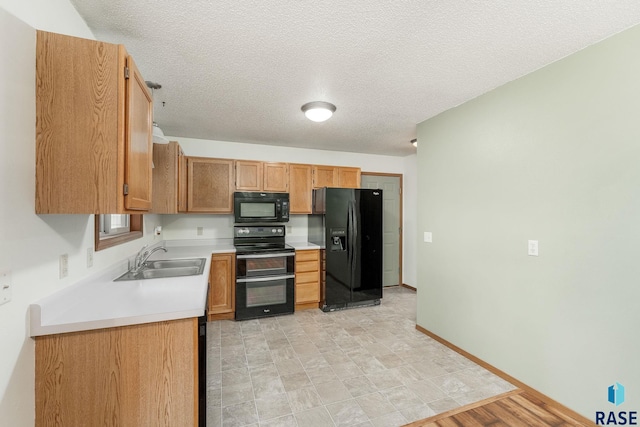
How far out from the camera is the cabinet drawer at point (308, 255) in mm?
3874

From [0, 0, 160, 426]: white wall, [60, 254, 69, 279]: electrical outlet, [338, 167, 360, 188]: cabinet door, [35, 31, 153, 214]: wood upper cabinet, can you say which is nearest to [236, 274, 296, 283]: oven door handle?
[338, 167, 360, 188]: cabinet door

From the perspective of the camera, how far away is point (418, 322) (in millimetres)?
3266

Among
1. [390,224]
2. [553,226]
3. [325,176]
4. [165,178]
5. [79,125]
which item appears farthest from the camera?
[390,224]

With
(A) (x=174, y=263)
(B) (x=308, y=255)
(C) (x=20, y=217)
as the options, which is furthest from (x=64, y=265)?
(B) (x=308, y=255)

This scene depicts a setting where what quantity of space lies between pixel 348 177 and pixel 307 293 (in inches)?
76.0

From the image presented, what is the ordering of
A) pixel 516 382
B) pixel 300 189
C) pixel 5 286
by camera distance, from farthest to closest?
pixel 300 189 → pixel 516 382 → pixel 5 286

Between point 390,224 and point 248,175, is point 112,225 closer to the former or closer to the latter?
point 248,175

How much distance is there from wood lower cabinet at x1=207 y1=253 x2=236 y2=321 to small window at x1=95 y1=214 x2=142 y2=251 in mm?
949

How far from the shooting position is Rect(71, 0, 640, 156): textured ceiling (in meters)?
1.47

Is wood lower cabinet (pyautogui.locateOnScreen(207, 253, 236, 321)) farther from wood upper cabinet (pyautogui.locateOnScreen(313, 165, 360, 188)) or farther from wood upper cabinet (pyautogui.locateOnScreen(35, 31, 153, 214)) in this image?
wood upper cabinet (pyautogui.locateOnScreen(35, 31, 153, 214))

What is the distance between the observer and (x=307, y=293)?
3924 millimetres

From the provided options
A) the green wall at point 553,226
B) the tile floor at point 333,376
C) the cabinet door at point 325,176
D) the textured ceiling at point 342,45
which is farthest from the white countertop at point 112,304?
the cabinet door at point 325,176

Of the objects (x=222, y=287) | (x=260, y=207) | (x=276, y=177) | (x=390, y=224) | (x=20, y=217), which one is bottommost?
(x=222, y=287)

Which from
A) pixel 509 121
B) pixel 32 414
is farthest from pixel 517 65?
pixel 32 414
